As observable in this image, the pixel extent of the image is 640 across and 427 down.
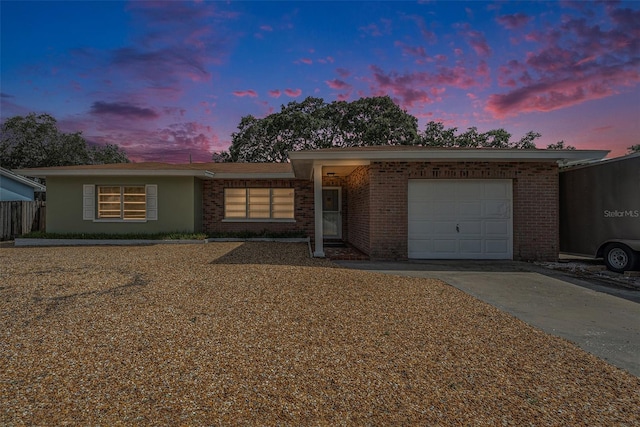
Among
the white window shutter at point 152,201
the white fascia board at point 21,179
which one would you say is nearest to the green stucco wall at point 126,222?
the white window shutter at point 152,201

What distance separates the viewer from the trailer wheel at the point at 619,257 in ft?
24.1

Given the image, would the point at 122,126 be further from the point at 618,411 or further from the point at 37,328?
the point at 618,411

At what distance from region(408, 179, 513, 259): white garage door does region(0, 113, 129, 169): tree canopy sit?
34.0 m

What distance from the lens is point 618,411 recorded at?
2250mm

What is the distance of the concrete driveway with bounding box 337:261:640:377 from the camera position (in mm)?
3537

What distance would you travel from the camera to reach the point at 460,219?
9188mm

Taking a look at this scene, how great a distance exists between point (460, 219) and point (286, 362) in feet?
25.3

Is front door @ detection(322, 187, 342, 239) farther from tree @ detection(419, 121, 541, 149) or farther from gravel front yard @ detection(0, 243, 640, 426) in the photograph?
tree @ detection(419, 121, 541, 149)

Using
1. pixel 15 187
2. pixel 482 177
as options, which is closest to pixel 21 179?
pixel 15 187

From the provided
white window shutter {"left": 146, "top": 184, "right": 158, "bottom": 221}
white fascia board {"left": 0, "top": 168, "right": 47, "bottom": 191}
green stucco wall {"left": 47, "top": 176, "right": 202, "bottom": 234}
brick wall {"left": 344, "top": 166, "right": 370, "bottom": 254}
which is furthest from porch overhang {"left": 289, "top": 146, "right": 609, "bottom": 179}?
white fascia board {"left": 0, "top": 168, "right": 47, "bottom": 191}

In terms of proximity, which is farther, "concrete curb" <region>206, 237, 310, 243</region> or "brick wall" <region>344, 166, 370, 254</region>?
"concrete curb" <region>206, 237, 310, 243</region>

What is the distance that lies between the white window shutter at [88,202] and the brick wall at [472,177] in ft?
37.8

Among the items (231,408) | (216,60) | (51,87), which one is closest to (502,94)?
(216,60)

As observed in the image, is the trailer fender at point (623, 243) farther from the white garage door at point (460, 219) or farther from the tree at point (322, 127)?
the tree at point (322, 127)
